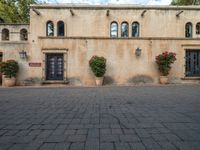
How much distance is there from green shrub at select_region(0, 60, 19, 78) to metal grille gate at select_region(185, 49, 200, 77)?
13680 mm

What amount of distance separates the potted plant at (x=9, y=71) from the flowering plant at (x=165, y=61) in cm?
1106

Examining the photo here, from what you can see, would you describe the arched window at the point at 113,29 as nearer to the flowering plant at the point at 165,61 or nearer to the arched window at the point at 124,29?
the arched window at the point at 124,29

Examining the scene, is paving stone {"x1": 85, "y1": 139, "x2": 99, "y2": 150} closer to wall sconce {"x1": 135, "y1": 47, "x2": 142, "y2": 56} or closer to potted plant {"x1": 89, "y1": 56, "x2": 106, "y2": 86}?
potted plant {"x1": 89, "y1": 56, "x2": 106, "y2": 86}

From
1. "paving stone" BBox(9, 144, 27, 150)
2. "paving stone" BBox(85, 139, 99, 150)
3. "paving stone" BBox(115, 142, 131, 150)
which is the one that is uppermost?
"paving stone" BBox(85, 139, 99, 150)

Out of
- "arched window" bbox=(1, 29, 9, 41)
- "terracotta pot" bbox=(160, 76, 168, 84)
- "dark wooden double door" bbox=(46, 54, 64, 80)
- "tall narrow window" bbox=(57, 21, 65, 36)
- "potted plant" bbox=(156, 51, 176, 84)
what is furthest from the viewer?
"arched window" bbox=(1, 29, 9, 41)

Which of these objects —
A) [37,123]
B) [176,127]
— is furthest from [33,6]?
[176,127]

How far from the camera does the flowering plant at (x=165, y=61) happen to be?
60.2ft

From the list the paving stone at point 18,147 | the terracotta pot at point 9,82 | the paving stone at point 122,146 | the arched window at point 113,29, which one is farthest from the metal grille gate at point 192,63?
the paving stone at point 18,147

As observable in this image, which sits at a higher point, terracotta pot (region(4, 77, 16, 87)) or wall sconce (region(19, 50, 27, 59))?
wall sconce (region(19, 50, 27, 59))

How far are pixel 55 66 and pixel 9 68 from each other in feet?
11.4

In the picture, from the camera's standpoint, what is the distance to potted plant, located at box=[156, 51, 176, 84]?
1834 cm

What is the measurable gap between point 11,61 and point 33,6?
475 cm

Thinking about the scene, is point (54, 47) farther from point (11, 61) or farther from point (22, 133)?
point (22, 133)

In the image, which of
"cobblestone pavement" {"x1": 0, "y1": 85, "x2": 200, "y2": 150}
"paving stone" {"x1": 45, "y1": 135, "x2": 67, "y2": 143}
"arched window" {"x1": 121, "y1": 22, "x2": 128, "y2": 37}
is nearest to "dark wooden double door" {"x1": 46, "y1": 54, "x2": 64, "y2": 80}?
"arched window" {"x1": 121, "y1": 22, "x2": 128, "y2": 37}
